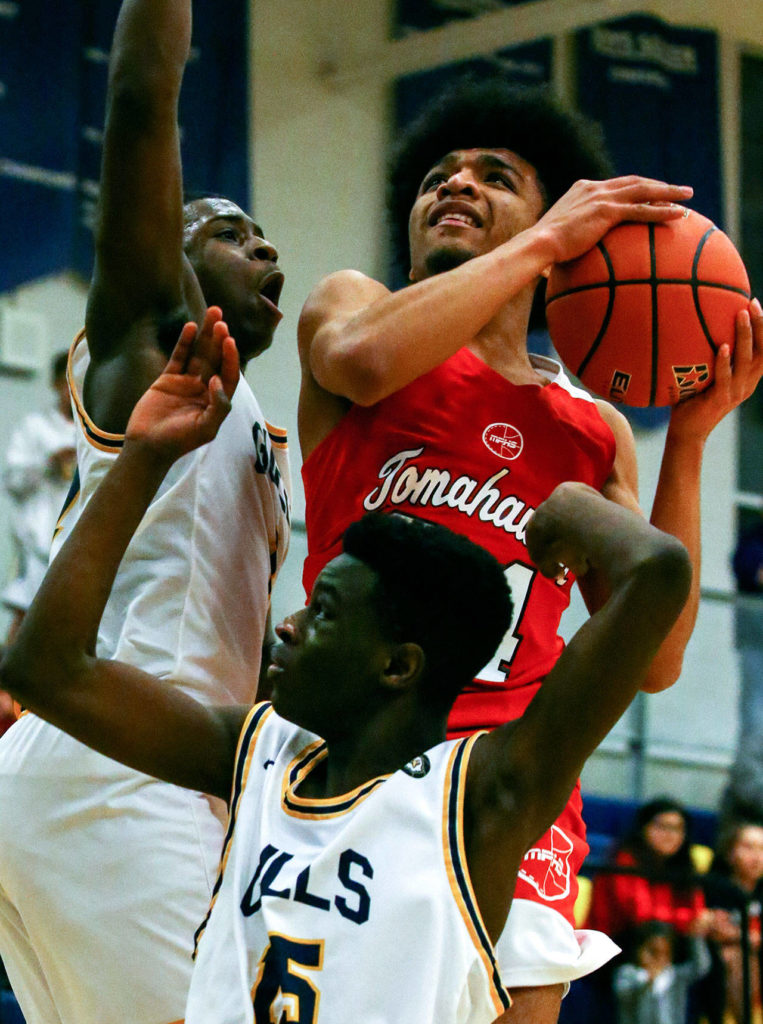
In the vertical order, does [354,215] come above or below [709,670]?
above

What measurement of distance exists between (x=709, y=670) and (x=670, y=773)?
0.66 metres

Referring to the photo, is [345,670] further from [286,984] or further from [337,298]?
[337,298]

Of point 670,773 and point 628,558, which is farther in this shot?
point 670,773

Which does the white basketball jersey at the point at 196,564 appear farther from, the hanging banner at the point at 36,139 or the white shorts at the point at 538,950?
the hanging banner at the point at 36,139

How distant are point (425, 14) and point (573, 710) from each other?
28.9 ft

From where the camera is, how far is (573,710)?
2.13 metres

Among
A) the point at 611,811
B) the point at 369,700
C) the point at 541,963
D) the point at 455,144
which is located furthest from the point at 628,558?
the point at 611,811

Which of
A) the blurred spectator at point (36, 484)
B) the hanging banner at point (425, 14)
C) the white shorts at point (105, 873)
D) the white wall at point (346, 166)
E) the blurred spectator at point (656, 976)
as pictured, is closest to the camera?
the white shorts at point (105, 873)

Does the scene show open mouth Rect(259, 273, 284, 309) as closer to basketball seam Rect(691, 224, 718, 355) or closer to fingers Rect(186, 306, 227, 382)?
fingers Rect(186, 306, 227, 382)

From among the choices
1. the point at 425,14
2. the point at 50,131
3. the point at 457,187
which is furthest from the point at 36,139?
the point at 457,187

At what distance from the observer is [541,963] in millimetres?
2420

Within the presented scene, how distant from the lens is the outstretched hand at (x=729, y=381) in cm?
285

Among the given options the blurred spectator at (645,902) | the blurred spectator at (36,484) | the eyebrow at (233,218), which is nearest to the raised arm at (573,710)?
the eyebrow at (233,218)

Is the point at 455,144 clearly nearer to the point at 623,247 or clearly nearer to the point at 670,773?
the point at 623,247
